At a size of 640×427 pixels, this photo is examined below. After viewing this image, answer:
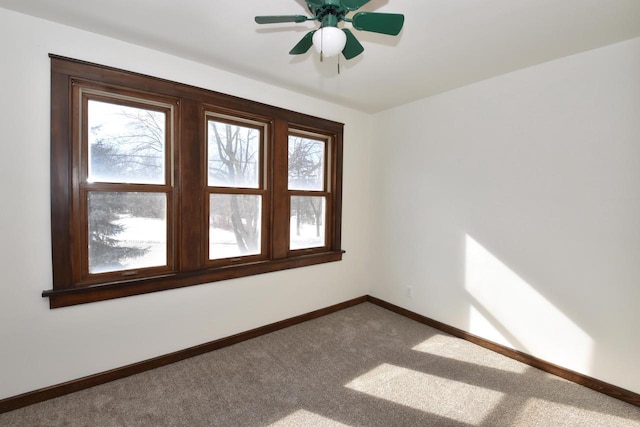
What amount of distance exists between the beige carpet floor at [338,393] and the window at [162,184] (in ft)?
2.31

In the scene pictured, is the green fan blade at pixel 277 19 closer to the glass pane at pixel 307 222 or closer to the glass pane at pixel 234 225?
the glass pane at pixel 234 225

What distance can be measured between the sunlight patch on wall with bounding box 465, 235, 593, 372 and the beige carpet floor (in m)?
0.19

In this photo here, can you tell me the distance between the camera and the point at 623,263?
2.14 meters

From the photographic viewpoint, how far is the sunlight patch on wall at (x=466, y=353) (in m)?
2.59

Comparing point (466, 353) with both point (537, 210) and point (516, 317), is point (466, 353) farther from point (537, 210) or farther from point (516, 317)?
point (537, 210)

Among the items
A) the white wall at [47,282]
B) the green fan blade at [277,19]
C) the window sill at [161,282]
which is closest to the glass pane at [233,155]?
the white wall at [47,282]

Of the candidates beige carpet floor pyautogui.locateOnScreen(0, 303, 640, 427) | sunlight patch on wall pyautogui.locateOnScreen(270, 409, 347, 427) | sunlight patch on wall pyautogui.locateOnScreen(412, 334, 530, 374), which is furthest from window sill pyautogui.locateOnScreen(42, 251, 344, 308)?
sunlight patch on wall pyautogui.locateOnScreen(412, 334, 530, 374)

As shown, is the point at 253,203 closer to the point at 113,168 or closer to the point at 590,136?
the point at 113,168

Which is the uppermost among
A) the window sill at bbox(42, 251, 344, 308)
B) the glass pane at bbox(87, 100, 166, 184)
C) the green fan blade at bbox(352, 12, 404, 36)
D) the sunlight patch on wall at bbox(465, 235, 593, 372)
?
the green fan blade at bbox(352, 12, 404, 36)

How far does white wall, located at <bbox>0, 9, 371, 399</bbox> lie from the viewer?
1906mm

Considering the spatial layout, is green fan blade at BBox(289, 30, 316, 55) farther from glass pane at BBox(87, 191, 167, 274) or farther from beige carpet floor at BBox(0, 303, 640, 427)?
beige carpet floor at BBox(0, 303, 640, 427)

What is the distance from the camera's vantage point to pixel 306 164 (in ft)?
11.7

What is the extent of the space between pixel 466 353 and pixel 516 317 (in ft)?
1.84

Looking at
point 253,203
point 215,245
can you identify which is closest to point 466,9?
point 253,203
